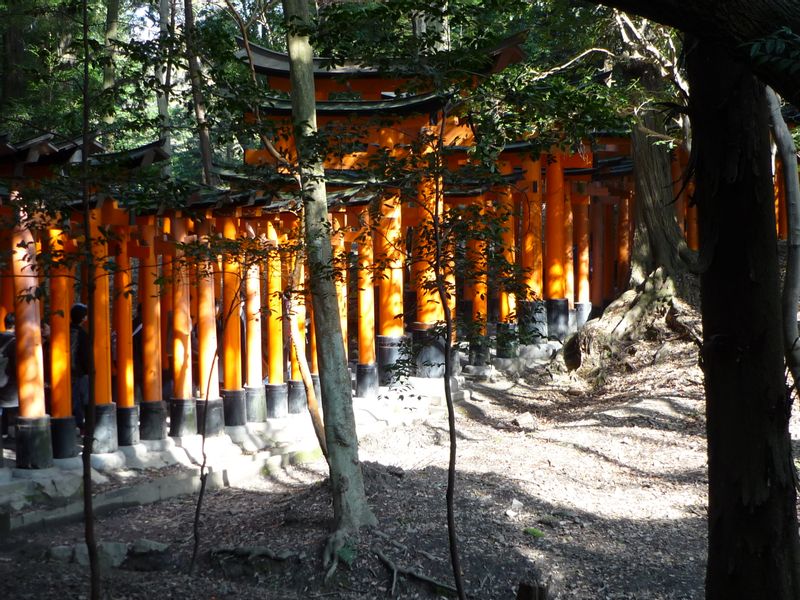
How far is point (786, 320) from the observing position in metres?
4.55

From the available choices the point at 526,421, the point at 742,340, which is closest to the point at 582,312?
the point at 526,421

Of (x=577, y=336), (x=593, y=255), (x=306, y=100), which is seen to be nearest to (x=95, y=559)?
(x=306, y=100)

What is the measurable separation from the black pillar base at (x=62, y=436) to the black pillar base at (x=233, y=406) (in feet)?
7.38

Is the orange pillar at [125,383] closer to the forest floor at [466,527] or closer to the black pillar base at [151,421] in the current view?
the black pillar base at [151,421]

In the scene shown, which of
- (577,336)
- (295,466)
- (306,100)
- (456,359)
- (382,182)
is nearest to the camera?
(382,182)

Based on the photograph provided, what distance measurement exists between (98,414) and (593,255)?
51.2ft

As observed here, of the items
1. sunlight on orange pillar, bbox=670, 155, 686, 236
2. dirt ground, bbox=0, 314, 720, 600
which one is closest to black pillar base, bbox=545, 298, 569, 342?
sunlight on orange pillar, bbox=670, 155, 686, 236

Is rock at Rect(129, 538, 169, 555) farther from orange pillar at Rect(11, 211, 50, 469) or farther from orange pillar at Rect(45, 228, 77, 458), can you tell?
orange pillar at Rect(45, 228, 77, 458)

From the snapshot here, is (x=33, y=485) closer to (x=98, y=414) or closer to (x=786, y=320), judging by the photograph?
(x=98, y=414)

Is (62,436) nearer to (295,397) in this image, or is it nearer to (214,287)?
(214,287)

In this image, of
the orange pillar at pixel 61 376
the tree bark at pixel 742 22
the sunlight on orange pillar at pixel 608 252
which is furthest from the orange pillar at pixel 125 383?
the sunlight on orange pillar at pixel 608 252

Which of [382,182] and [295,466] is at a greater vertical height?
[382,182]

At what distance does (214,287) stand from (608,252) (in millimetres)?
14250

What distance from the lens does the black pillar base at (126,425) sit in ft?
28.7
